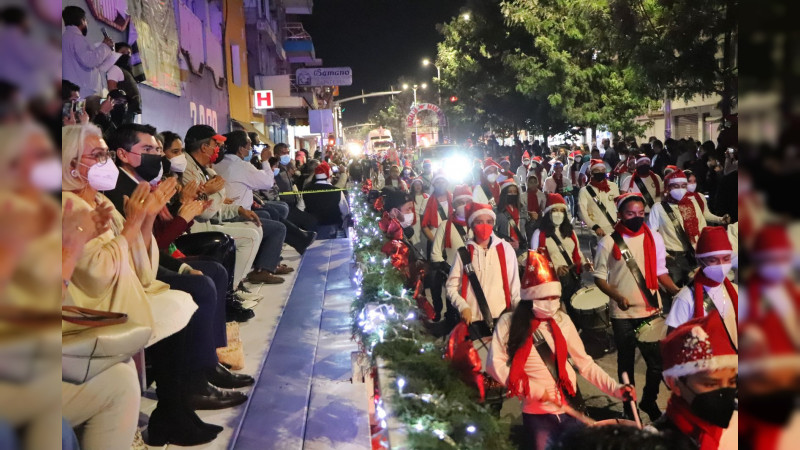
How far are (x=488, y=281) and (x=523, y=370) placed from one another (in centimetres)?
189

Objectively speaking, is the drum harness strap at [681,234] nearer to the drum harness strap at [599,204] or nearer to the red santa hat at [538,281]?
the drum harness strap at [599,204]

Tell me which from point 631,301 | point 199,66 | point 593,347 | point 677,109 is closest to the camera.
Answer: point 631,301

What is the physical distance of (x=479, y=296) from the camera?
260 inches

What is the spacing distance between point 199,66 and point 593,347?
50.4 feet

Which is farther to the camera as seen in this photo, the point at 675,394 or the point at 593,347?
the point at 593,347

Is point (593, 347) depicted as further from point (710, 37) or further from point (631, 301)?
point (710, 37)

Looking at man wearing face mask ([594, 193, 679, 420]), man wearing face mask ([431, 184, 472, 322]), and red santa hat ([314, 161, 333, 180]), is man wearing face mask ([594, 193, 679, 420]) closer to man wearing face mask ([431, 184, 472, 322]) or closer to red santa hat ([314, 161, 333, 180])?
man wearing face mask ([431, 184, 472, 322])

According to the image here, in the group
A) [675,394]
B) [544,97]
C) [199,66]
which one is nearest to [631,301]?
[675,394]

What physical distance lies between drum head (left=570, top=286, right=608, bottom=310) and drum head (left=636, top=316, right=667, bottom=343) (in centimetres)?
114

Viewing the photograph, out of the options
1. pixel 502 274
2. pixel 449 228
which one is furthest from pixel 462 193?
pixel 502 274

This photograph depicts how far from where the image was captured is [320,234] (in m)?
17.7

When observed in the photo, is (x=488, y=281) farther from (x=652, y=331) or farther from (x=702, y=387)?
(x=702, y=387)

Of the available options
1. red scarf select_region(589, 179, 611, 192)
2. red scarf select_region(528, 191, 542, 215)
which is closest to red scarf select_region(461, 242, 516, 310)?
red scarf select_region(589, 179, 611, 192)

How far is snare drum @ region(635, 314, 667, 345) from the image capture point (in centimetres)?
604
